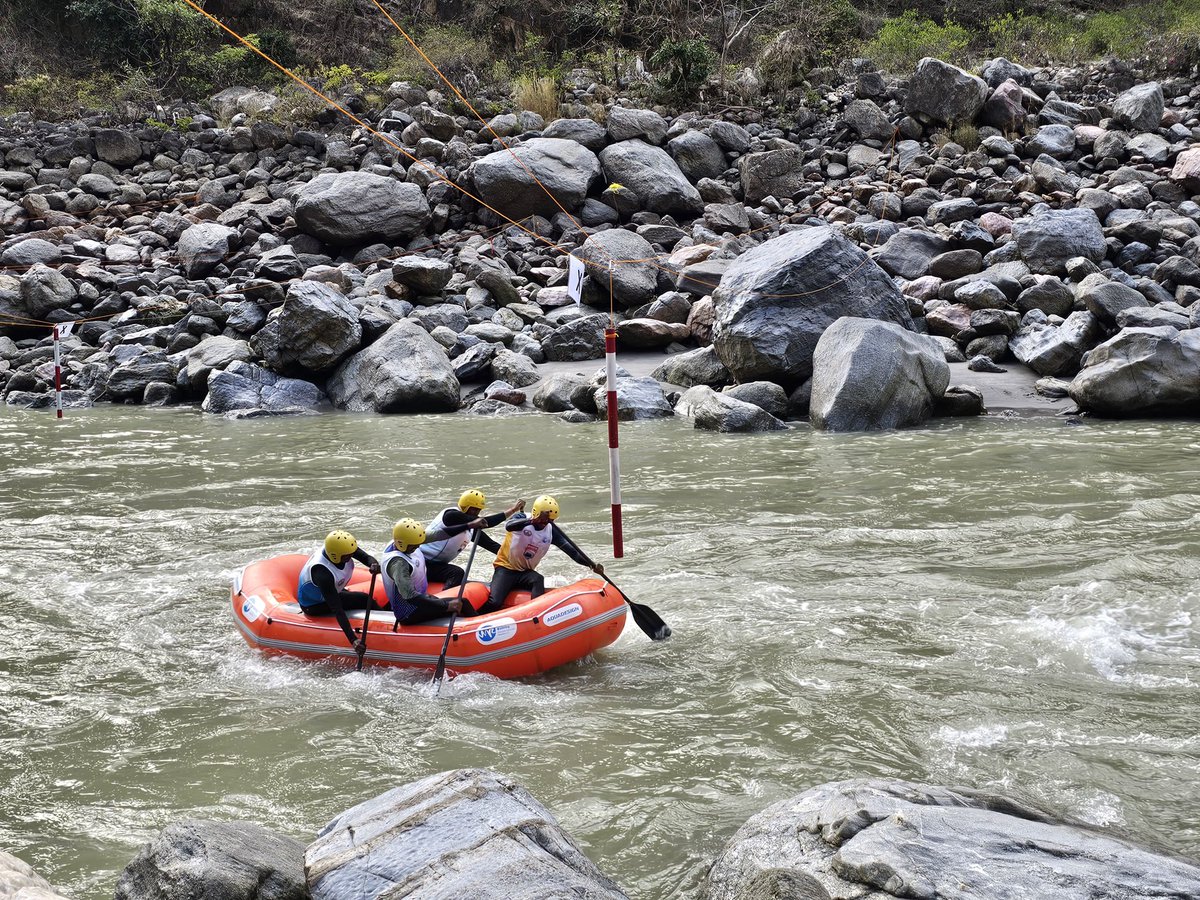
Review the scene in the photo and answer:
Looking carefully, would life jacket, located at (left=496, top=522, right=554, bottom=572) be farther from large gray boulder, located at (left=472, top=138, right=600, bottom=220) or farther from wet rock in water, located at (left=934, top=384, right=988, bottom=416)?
large gray boulder, located at (left=472, top=138, right=600, bottom=220)

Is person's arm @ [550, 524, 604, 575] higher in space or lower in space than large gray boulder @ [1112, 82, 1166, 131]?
lower

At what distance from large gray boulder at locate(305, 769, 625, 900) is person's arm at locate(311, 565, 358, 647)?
2.29 m

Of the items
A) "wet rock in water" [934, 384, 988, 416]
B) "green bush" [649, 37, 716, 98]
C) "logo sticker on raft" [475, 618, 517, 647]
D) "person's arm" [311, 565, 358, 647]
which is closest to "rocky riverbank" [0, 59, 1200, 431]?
"wet rock in water" [934, 384, 988, 416]

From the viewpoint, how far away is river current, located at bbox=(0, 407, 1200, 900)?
411cm

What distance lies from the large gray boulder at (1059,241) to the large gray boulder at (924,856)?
12.1 m

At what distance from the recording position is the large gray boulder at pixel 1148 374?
10.6 m

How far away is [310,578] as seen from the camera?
225 inches

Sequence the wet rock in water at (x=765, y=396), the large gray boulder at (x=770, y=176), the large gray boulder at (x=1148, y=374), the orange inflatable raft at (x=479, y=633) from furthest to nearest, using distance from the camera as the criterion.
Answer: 1. the large gray boulder at (x=770, y=176)
2. the wet rock in water at (x=765, y=396)
3. the large gray boulder at (x=1148, y=374)
4. the orange inflatable raft at (x=479, y=633)

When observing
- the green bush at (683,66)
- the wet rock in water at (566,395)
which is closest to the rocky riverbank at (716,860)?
the wet rock in water at (566,395)

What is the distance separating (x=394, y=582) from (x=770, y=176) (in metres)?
15.0

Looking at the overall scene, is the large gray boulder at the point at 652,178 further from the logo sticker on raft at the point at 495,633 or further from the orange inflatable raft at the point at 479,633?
the logo sticker on raft at the point at 495,633

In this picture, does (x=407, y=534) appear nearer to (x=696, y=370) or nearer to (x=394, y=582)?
(x=394, y=582)

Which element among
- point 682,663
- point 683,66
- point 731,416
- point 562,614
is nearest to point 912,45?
point 683,66

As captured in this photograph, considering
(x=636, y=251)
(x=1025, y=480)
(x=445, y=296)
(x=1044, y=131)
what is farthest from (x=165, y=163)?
(x=1025, y=480)
